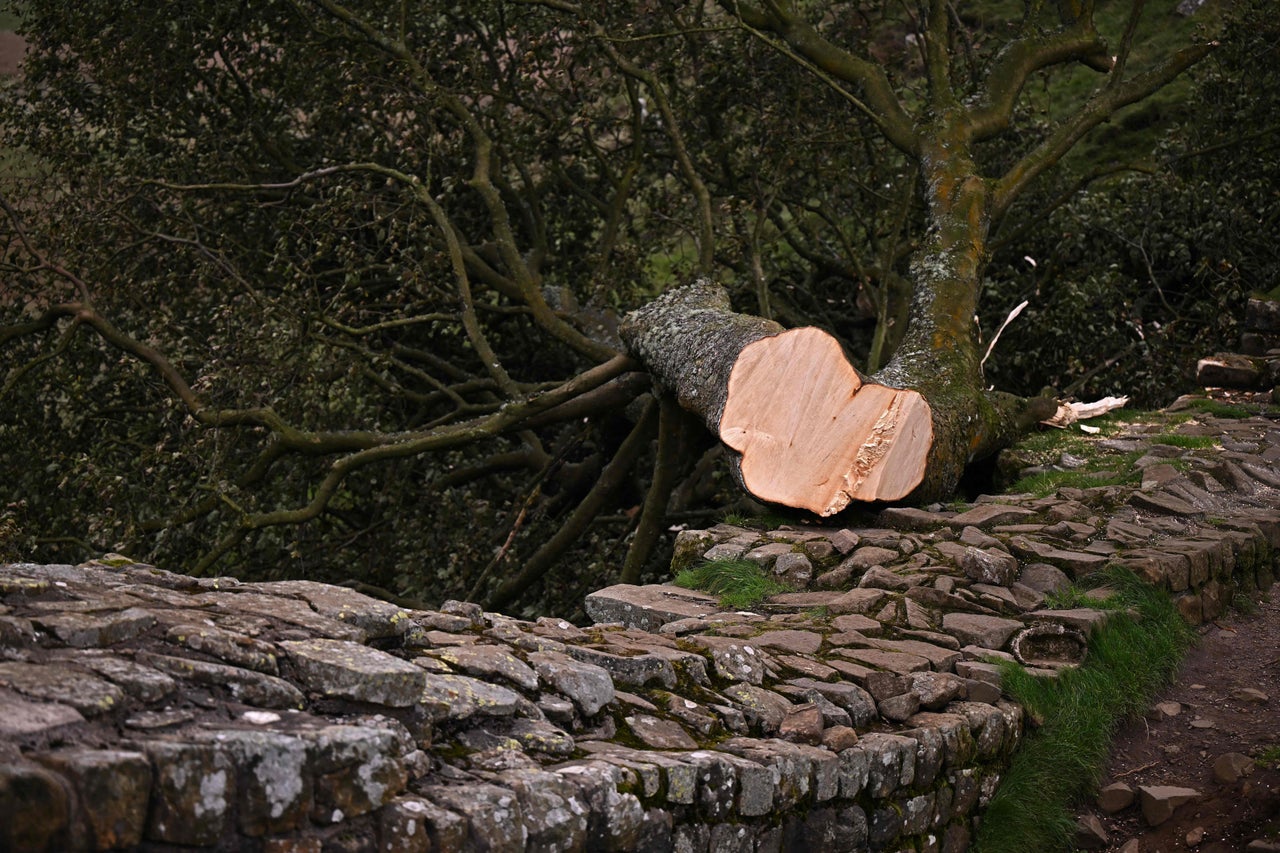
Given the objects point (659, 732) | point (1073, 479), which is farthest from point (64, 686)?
point (1073, 479)

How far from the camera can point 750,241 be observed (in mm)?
9969

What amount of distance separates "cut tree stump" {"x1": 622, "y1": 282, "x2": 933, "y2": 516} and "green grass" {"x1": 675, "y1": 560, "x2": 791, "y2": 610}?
2.06 feet

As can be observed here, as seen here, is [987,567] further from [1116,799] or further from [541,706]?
[541,706]

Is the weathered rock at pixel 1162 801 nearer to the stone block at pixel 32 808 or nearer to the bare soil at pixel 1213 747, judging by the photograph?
the bare soil at pixel 1213 747

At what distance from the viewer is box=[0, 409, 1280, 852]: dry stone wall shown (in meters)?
2.27

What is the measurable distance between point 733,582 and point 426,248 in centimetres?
442

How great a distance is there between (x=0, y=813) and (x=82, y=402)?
7285mm

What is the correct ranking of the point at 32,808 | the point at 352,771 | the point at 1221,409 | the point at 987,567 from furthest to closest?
1. the point at 1221,409
2. the point at 987,567
3. the point at 352,771
4. the point at 32,808

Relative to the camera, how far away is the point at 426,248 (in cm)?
895

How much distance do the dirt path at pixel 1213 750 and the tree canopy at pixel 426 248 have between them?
7.11 feet

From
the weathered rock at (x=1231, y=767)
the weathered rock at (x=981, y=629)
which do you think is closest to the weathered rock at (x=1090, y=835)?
the weathered rock at (x=1231, y=767)

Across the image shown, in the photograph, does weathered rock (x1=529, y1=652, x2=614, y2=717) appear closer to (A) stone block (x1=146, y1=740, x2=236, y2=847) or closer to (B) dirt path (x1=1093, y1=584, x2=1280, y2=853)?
(A) stone block (x1=146, y1=740, x2=236, y2=847)

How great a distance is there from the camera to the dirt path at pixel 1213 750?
161 inches

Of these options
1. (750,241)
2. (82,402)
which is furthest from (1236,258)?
(82,402)
